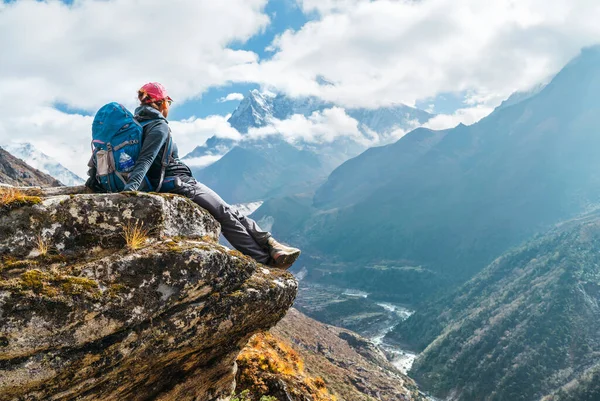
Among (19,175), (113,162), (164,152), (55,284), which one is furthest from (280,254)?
(19,175)

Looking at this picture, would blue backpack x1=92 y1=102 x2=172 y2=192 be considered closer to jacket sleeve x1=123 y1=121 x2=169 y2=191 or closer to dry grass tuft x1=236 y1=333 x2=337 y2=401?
jacket sleeve x1=123 y1=121 x2=169 y2=191

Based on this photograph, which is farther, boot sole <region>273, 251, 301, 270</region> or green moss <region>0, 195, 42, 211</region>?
boot sole <region>273, 251, 301, 270</region>

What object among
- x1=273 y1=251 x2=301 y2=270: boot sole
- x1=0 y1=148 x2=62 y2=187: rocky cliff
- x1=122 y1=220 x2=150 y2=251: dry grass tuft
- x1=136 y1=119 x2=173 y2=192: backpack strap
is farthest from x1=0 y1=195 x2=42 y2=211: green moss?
x1=0 y1=148 x2=62 y2=187: rocky cliff

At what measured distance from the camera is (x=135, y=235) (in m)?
6.59

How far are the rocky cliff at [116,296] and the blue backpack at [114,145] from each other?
0.93 metres

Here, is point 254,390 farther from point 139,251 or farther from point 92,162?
point 92,162

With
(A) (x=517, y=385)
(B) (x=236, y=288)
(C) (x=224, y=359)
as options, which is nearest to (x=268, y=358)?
(C) (x=224, y=359)

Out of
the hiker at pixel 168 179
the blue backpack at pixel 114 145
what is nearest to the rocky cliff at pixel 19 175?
the hiker at pixel 168 179

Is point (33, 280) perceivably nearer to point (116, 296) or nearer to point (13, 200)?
point (116, 296)

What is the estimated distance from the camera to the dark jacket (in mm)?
7496

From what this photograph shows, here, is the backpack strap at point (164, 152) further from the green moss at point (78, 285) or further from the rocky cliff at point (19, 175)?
the rocky cliff at point (19, 175)

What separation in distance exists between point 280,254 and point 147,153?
378 cm

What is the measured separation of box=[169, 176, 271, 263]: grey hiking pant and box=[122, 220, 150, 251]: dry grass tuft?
1.59m

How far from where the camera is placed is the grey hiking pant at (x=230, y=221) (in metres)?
8.53
